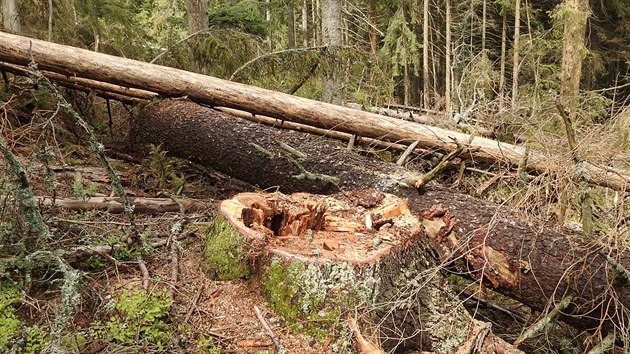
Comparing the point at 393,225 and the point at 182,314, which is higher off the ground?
the point at 393,225

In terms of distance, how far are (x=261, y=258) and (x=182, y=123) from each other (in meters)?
2.80

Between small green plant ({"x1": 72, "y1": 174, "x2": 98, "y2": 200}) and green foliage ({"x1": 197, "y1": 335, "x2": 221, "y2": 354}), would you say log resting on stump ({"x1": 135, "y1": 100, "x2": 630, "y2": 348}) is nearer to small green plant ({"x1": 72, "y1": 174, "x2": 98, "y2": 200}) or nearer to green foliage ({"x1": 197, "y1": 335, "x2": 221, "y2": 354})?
small green plant ({"x1": 72, "y1": 174, "x2": 98, "y2": 200})

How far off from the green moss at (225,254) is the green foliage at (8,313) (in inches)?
44.0

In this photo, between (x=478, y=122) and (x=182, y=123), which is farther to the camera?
(x=478, y=122)

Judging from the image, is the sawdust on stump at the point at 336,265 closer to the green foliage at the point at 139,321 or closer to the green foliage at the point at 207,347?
the green foliage at the point at 207,347

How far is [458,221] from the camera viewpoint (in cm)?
355

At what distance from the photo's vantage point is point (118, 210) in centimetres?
398

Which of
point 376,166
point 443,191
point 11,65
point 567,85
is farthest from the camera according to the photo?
point 567,85

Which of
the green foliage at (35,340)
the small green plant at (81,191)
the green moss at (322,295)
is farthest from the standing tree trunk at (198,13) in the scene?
the green foliage at (35,340)

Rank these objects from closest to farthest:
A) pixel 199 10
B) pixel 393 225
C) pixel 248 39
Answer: pixel 393 225
pixel 248 39
pixel 199 10

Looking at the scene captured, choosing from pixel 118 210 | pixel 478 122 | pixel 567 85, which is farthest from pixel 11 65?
pixel 567 85

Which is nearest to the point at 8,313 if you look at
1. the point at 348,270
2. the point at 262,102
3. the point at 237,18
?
the point at 348,270

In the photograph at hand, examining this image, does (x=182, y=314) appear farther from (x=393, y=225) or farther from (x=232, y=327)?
(x=393, y=225)

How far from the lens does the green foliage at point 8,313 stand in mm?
2357
